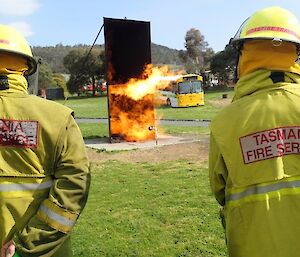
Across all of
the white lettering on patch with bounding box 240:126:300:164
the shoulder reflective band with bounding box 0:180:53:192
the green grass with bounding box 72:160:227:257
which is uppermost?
the white lettering on patch with bounding box 240:126:300:164

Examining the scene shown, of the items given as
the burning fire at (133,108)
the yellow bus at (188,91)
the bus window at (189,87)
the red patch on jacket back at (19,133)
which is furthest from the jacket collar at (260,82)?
the bus window at (189,87)

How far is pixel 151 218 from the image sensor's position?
5941 millimetres

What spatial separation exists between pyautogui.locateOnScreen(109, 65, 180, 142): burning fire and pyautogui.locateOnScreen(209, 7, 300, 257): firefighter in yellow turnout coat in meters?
11.8

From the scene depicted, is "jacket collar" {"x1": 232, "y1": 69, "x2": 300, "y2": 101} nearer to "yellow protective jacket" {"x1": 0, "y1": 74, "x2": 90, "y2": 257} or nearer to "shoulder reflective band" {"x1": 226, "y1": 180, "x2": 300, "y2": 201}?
"shoulder reflective band" {"x1": 226, "y1": 180, "x2": 300, "y2": 201}

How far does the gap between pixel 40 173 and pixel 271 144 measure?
123cm

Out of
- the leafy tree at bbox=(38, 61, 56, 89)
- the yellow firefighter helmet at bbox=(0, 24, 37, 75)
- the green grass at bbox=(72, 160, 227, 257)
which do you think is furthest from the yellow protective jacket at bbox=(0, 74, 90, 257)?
the leafy tree at bbox=(38, 61, 56, 89)

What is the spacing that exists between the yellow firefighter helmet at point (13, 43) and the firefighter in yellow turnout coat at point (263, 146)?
1136mm

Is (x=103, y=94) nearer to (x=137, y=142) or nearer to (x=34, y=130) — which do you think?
(x=137, y=142)

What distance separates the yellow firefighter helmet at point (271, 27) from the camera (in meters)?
2.31

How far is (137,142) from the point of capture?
45.6 ft

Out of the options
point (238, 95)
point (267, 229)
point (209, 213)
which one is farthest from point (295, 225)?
point (209, 213)

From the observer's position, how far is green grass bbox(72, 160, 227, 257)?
4.91m

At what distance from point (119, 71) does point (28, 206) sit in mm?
11950

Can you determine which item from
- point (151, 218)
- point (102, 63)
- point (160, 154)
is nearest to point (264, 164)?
point (151, 218)
